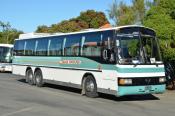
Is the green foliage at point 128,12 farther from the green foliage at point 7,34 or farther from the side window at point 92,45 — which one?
the green foliage at point 7,34

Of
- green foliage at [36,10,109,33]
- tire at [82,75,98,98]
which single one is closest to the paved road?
tire at [82,75,98,98]

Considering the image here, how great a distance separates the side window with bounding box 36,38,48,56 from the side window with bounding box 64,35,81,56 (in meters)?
2.42

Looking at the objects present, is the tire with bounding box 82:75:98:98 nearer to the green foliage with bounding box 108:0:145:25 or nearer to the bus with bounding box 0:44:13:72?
the green foliage with bounding box 108:0:145:25

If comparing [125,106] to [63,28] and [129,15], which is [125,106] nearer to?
[129,15]

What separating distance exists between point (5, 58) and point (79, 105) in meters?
24.9

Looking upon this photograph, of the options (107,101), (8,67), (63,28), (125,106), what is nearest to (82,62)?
(107,101)

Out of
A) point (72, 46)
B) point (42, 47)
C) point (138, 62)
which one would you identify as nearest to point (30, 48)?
point (42, 47)

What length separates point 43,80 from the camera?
23672 millimetres

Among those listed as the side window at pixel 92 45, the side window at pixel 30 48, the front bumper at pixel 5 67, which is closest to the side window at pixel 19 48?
the side window at pixel 30 48

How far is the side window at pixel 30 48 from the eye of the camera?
81.8 ft

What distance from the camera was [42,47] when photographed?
23766 millimetres

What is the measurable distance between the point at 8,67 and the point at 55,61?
17864mm

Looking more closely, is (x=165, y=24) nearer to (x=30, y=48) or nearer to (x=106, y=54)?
(x=106, y=54)

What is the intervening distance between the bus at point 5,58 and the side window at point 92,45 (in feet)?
68.5
